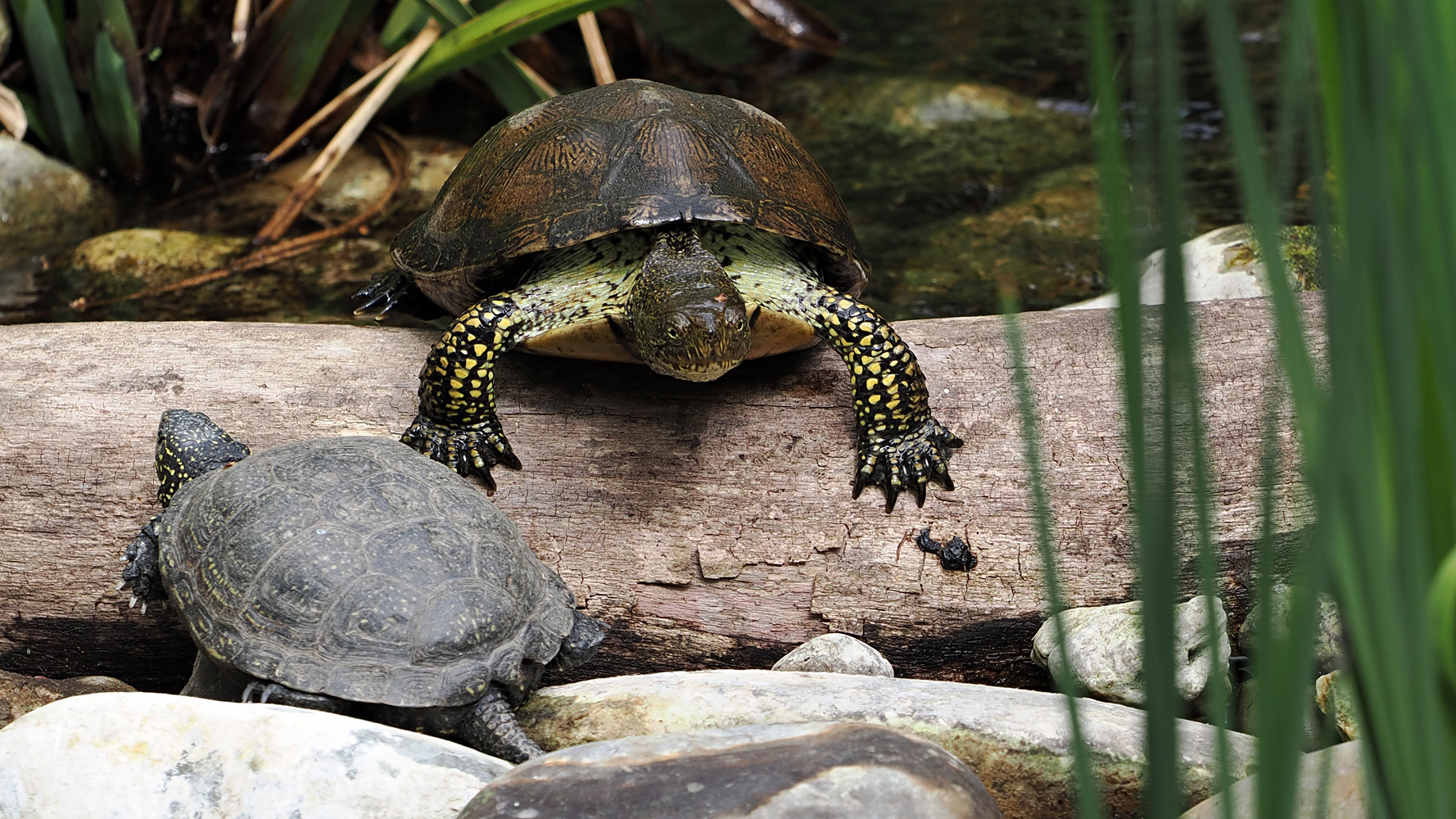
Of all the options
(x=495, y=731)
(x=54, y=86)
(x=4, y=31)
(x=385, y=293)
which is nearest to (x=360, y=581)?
(x=495, y=731)

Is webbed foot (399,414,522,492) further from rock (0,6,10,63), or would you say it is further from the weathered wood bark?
rock (0,6,10,63)

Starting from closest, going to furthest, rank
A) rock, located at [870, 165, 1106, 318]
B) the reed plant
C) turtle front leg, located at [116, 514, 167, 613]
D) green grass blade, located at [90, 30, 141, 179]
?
the reed plant < turtle front leg, located at [116, 514, 167, 613] < rock, located at [870, 165, 1106, 318] < green grass blade, located at [90, 30, 141, 179]

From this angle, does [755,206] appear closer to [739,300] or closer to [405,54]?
[739,300]

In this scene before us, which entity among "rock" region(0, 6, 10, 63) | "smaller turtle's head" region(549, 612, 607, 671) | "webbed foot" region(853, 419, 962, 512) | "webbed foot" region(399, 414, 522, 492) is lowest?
"smaller turtle's head" region(549, 612, 607, 671)

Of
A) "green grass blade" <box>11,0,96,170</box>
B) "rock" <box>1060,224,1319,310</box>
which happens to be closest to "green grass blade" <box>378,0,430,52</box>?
"green grass blade" <box>11,0,96,170</box>

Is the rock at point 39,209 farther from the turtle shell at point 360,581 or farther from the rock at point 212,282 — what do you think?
the turtle shell at point 360,581

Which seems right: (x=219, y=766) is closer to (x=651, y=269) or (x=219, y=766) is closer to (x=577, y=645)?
(x=577, y=645)

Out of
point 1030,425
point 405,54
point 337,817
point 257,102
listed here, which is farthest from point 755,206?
point 257,102
